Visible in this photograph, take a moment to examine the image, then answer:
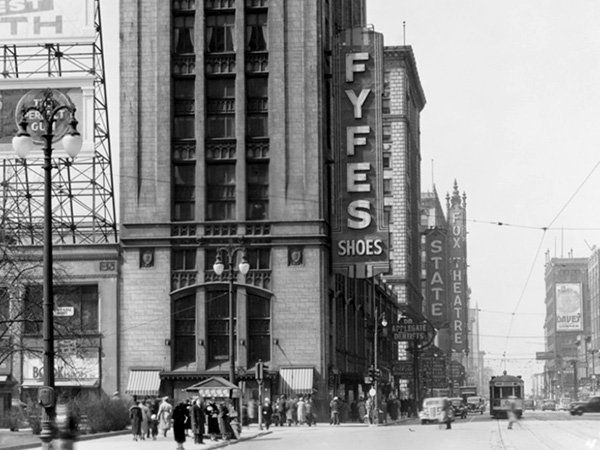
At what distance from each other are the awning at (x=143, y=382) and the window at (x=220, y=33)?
64.6 feet

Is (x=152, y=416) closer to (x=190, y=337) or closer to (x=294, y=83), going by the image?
(x=190, y=337)

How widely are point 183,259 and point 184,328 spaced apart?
13.4 feet

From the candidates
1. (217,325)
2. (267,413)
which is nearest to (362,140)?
(217,325)

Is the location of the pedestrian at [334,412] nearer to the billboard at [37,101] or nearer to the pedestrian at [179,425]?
the billboard at [37,101]

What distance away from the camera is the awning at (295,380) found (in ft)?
234

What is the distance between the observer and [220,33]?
76188mm

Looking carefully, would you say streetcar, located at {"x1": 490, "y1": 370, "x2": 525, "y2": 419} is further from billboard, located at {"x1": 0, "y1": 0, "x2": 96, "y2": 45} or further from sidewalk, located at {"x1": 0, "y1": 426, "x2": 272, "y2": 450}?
sidewalk, located at {"x1": 0, "y1": 426, "x2": 272, "y2": 450}

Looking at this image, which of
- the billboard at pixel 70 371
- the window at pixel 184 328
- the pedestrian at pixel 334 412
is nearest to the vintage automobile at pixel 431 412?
the pedestrian at pixel 334 412

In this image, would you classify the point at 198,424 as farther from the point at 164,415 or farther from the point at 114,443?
the point at 164,415

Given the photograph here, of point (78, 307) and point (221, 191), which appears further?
point (221, 191)

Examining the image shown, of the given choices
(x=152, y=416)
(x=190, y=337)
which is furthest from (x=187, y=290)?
(x=152, y=416)

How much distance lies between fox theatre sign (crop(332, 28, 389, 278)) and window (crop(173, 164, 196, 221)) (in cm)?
914

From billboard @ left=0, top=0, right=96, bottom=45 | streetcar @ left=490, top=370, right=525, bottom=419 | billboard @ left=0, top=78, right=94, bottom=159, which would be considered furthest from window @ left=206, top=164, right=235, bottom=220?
streetcar @ left=490, top=370, right=525, bottom=419

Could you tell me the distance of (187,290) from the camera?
73438 mm
